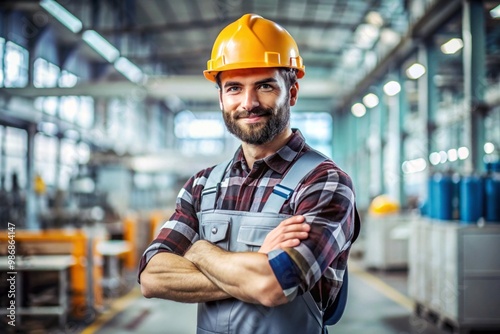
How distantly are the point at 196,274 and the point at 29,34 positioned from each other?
12.6 metres

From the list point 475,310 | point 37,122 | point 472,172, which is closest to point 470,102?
point 472,172

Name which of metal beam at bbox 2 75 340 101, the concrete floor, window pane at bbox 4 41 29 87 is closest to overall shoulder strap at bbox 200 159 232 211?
the concrete floor

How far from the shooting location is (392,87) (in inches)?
513

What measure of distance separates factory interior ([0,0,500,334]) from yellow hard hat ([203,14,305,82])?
2128 mm

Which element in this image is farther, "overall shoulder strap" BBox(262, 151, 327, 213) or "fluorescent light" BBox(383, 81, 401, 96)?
"fluorescent light" BBox(383, 81, 401, 96)

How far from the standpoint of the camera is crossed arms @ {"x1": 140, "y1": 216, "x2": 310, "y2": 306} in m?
1.71

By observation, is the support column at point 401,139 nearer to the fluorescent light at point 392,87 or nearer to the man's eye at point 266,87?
the fluorescent light at point 392,87

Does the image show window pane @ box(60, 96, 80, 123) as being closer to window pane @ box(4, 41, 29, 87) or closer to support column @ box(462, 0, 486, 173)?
window pane @ box(4, 41, 29, 87)

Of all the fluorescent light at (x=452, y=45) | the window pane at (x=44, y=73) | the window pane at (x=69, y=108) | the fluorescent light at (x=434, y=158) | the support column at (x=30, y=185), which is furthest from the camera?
the window pane at (x=69, y=108)

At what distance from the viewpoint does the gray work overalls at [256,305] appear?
1.83 meters

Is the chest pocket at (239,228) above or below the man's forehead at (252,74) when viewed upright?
below

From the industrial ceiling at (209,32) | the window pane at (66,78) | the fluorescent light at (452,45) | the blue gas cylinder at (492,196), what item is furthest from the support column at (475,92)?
the window pane at (66,78)

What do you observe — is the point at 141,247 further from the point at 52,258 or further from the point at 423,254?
the point at 423,254

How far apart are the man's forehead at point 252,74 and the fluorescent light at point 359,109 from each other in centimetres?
1597
